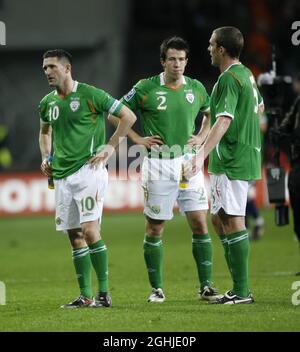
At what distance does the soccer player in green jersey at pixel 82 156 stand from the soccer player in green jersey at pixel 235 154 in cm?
89

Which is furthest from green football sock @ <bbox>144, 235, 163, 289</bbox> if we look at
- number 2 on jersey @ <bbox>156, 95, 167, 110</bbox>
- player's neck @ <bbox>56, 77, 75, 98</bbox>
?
player's neck @ <bbox>56, 77, 75, 98</bbox>

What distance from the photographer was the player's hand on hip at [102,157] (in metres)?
9.48

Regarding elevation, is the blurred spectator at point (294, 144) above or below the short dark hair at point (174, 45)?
below

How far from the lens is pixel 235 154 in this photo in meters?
9.40

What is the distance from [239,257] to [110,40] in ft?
67.3

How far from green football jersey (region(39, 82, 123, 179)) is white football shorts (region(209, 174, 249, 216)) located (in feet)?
3.71

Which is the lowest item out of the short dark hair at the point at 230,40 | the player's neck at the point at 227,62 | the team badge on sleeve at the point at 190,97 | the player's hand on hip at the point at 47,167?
the player's hand on hip at the point at 47,167

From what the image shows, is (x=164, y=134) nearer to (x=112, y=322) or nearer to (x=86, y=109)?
(x=86, y=109)

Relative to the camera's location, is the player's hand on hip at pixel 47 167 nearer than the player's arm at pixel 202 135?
Yes

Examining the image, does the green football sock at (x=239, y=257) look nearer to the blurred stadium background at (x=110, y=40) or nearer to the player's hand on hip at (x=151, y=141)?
the player's hand on hip at (x=151, y=141)

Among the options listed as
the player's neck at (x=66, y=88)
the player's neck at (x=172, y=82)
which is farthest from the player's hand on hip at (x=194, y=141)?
the player's neck at (x=66, y=88)

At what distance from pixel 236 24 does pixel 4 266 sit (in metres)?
14.2

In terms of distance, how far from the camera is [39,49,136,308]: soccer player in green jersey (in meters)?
9.52

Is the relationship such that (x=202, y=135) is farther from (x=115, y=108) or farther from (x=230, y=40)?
(x=230, y=40)
